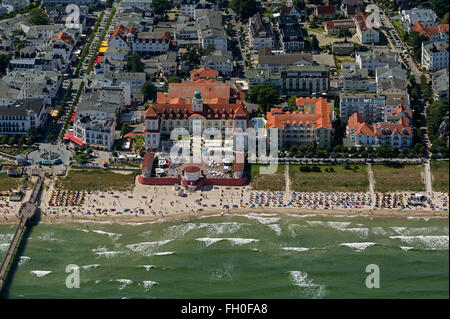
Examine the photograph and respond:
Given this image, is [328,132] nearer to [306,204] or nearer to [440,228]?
[306,204]

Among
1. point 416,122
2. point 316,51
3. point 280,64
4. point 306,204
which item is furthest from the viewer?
point 316,51

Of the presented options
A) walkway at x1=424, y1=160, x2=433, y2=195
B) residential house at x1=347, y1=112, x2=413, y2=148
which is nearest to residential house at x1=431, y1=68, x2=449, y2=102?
residential house at x1=347, y1=112, x2=413, y2=148

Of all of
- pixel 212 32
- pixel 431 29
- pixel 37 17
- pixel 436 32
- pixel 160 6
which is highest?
pixel 37 17

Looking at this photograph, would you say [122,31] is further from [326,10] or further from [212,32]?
[326,10]

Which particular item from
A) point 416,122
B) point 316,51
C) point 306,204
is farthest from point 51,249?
point 316,51

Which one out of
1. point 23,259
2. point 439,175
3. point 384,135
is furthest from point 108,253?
point 439,175

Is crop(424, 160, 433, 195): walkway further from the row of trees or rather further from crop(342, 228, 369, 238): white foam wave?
the row of trees
